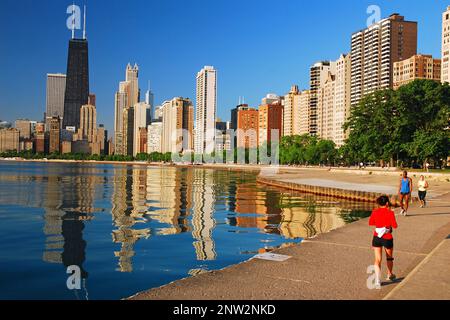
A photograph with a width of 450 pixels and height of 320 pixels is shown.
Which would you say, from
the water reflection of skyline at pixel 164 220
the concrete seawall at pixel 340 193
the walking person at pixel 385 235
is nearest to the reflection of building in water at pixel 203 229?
the water reflection of skyline at pixel 164 220

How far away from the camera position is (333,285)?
995 cm

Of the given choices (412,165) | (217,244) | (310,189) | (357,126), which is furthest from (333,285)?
(412,165)

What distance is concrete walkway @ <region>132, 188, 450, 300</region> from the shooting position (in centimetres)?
921

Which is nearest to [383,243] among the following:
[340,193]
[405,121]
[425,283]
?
[425,283]

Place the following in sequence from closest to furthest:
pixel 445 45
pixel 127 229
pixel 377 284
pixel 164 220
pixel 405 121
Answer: pixel 377 284 → pixel 127 229 → pixel 164 220 → pixel 405 121 → pixel 445 45

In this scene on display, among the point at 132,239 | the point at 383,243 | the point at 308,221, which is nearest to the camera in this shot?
the point at 383,243

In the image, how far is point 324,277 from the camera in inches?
419

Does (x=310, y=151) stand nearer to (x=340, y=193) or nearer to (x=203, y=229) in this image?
(x=340, y=193)

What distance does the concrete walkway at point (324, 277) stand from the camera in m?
9.21

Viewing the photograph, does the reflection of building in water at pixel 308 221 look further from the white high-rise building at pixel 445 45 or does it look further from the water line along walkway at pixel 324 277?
the white high-rise building at pixel 445 45

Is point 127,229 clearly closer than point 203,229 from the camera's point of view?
Yes
